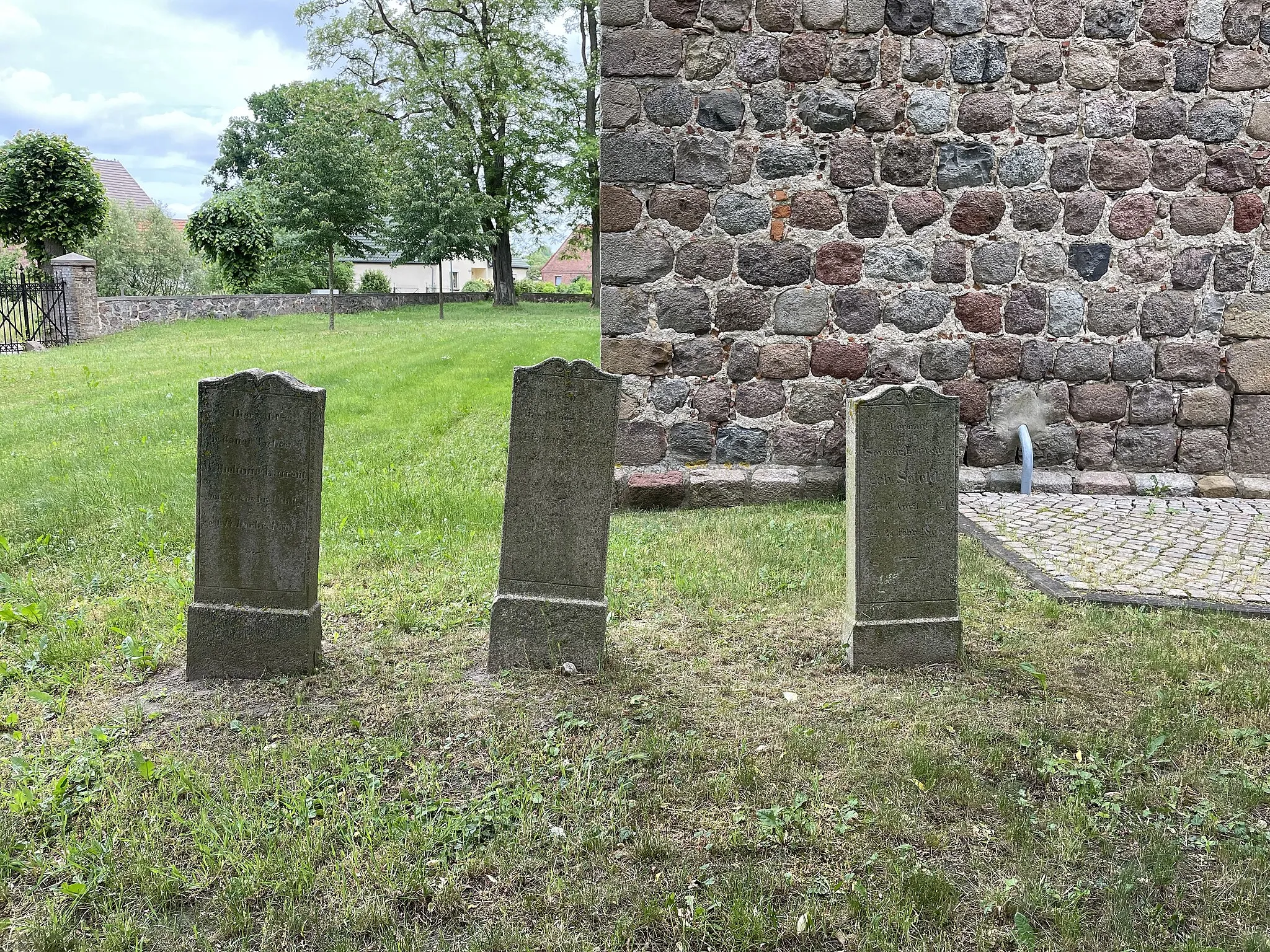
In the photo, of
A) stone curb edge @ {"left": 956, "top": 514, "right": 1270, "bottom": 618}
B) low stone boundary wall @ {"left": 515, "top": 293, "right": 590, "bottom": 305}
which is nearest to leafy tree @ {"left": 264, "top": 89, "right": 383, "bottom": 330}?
low stone boundary wall @ {"left": 515, "top": 293, "right": 590, "bottom": 305}

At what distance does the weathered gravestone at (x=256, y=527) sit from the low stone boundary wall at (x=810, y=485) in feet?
10.6

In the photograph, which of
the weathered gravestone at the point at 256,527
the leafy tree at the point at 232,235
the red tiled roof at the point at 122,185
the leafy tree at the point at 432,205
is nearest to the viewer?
the weathered gravestone at the point at 256,527

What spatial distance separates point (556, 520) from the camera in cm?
418

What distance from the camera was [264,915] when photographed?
2580 mm

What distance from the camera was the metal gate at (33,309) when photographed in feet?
66.0

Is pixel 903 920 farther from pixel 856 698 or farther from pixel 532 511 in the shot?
pixel 532 511

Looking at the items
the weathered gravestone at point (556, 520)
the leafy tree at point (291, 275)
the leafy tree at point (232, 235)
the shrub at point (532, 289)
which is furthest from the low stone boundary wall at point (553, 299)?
the weathered gravestone at point (556, 520)

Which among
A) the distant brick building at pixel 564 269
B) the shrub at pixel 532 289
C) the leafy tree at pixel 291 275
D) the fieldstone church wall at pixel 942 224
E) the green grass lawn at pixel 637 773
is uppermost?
the distant brick building at pixel 564 269

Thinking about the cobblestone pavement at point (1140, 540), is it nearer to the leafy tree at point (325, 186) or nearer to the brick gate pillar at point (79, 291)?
the brick gate pillar at point (79, 291)

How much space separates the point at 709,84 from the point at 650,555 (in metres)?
3.34

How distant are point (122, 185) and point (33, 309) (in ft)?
127

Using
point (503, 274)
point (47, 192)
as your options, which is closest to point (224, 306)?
point (47, 192)

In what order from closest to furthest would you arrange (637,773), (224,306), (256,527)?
1. (637,773)
2. (256,527)
3. (224,306)

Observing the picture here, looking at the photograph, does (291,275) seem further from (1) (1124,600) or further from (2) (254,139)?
(1) (1124,600)
